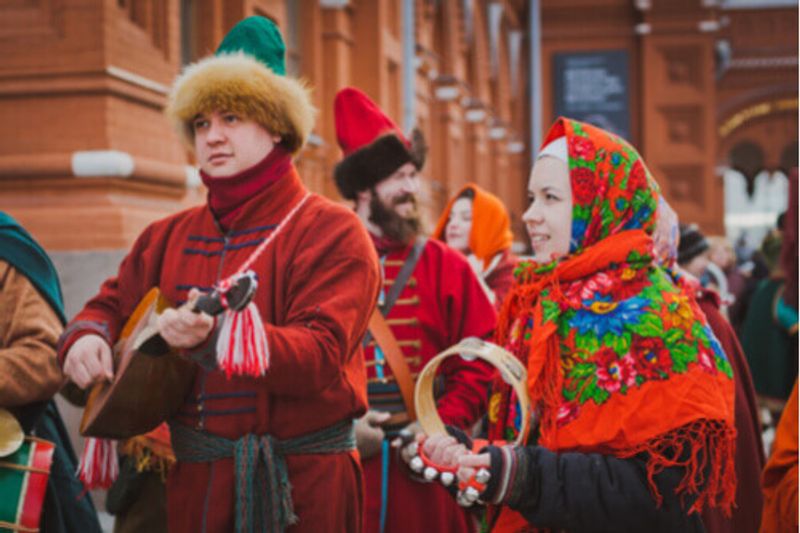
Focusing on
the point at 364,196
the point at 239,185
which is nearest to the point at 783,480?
the point at 239,185

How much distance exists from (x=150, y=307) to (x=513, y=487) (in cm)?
106

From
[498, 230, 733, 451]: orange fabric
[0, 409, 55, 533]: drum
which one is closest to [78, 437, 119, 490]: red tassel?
[0, 409, 55, 533]: drum

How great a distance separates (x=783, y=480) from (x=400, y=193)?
2076 mm

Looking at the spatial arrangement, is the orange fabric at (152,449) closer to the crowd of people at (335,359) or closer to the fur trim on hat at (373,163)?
the crowd of people at (335,359)

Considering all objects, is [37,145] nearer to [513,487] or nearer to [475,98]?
[513,487]

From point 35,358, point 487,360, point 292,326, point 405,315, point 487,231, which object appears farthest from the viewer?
point 487,231

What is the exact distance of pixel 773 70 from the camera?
109 ft

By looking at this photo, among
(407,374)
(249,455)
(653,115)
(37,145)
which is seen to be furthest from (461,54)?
(249,455)

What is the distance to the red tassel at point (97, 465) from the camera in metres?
3.33

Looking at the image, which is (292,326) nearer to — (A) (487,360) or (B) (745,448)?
(A) (487,360)

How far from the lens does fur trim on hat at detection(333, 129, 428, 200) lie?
461cm

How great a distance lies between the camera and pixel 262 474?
2941 millimetres

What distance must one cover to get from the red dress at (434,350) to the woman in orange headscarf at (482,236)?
2.02 m

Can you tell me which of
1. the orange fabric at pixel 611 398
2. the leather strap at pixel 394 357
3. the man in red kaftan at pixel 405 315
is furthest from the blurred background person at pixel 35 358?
the orange fabric at pixel 611 398
